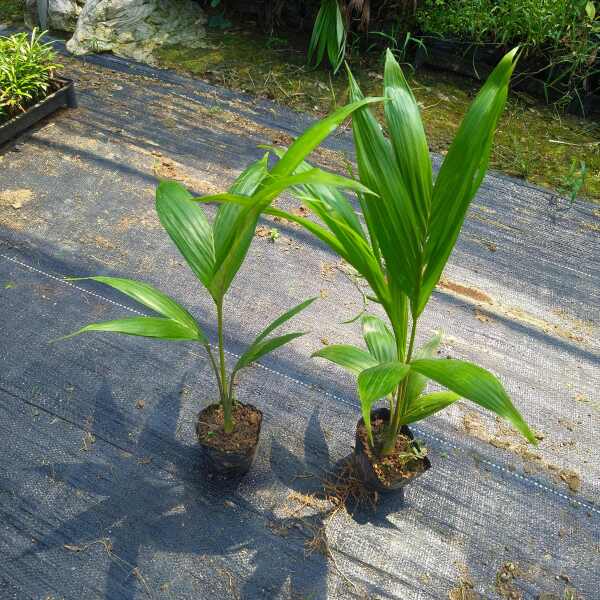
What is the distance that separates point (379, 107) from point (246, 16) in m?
1.02

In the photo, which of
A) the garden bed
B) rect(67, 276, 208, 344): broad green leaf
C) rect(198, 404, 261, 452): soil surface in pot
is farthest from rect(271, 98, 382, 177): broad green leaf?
the garden bed

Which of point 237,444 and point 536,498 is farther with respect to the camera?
point 536,498

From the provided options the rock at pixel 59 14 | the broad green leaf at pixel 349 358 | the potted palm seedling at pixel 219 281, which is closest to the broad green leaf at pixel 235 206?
the potted palm seedling at pixel 219 281

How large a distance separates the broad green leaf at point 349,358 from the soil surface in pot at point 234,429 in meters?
0.25

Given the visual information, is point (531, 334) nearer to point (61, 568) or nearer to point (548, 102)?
point (61, 568)

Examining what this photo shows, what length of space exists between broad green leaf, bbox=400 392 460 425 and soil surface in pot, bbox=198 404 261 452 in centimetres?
32

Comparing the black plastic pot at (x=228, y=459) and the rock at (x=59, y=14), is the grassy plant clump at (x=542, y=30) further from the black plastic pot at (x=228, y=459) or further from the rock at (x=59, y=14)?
the black plastic pot at (x=228, y=459)

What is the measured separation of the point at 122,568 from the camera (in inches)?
44.8

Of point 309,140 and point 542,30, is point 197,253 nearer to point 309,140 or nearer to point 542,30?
point 309,140

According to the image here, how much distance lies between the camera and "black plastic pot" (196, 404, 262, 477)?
1.21 m

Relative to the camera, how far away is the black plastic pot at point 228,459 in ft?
3.96

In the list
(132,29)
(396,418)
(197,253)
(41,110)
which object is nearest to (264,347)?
(197,253)

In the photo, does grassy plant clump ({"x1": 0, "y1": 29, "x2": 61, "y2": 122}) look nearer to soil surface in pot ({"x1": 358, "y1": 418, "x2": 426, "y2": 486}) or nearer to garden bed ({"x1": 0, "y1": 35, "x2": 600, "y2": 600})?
garden bed ({"x1": 0, "y1": 35, "x2": 600, "y2": 600})

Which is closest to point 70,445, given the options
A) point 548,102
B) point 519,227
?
point 519,227
